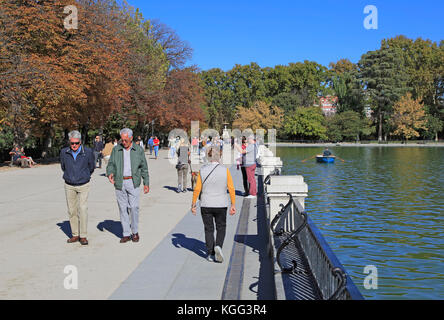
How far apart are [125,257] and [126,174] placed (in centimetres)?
150

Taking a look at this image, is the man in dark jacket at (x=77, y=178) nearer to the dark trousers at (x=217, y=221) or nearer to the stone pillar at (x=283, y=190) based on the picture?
the dark trousers at (x=217, y=221)

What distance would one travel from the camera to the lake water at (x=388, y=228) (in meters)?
8.73

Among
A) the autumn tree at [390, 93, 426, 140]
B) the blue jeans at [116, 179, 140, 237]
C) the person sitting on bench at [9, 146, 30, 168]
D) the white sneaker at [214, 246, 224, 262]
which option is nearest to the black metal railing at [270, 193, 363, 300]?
the white sneaker at [214, 246, 224, 262]

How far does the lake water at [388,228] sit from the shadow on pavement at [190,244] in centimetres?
290

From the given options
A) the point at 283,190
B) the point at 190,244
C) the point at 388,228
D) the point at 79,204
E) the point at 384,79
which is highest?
the point at 384,79

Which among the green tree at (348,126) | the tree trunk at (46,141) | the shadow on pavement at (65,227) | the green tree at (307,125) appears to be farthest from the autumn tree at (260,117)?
the shadow on pavement at (65,227)

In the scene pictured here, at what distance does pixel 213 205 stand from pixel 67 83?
21.0m

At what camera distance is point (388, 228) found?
13289 mm

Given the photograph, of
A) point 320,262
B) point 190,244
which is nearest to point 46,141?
point 190,244

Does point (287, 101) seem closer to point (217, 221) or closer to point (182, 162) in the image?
point (182, 162)

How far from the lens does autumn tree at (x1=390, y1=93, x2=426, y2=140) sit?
82.9 m

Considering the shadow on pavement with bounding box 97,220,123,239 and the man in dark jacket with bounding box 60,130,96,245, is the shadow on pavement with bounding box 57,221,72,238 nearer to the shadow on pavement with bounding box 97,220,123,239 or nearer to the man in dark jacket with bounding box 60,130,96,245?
the shadow on pavement with bounding box 97,220,123,239
